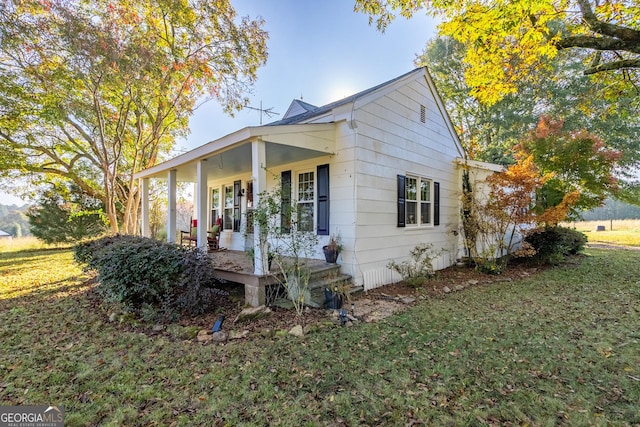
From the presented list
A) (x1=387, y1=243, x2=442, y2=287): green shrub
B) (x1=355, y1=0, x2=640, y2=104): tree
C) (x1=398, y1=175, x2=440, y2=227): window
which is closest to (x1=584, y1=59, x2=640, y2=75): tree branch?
(x1=355, y1=0, x2=640, y2=104): tree

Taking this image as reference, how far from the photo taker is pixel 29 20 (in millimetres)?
7895

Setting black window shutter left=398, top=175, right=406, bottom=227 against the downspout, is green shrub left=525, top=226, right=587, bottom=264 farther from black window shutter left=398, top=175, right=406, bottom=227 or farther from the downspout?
the downspout

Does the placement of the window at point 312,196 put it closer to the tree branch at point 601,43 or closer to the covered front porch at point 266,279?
the covered front porch at point 266,279

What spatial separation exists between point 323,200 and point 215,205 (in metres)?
5.50

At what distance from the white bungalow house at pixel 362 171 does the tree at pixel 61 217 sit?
9.84 metres

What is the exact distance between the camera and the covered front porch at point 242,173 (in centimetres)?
466

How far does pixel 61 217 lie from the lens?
1507cm

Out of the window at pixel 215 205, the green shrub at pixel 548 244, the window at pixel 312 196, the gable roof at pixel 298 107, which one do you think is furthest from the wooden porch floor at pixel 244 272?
the green shrub at pixel 548 244

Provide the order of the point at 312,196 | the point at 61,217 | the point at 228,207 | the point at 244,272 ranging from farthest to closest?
1. the point at 61,217
2. the point at 228,207
3. the point at 312,196
4. the point at 244,272

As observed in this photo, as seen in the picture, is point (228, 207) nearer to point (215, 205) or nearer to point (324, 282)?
point (215, 205)

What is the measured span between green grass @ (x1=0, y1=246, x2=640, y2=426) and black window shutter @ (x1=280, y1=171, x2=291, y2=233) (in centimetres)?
201

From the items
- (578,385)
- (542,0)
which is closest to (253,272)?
(578,385)

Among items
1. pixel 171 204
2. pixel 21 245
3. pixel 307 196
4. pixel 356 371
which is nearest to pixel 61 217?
pixel 21 245

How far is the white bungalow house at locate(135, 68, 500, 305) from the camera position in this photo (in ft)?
18.6
